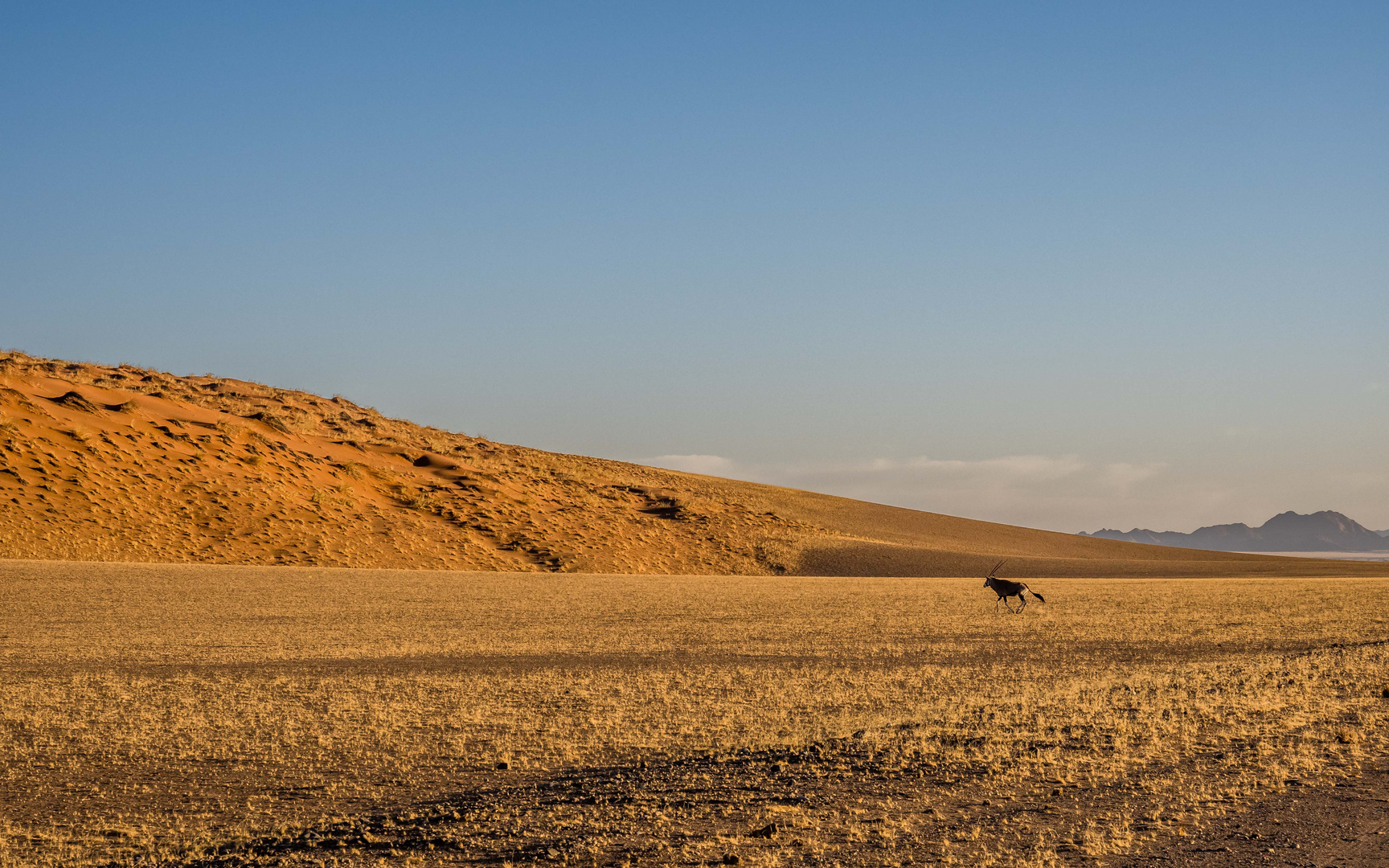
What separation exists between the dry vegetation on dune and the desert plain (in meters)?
0.06

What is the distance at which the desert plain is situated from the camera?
25.6 ft

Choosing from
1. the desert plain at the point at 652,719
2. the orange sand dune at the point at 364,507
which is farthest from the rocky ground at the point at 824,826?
the orange sand dune at the point at 364,507

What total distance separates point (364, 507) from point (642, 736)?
1882 inches

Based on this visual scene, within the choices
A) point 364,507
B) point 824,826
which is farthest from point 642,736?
point 364,507

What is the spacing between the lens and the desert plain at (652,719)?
307 inches

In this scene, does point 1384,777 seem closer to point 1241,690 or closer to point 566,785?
point 1241,690

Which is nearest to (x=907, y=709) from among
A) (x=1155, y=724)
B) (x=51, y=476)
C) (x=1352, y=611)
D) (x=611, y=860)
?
(x=1155, y=724)

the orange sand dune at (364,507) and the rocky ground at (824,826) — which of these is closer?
the rocky ground at (824,826)

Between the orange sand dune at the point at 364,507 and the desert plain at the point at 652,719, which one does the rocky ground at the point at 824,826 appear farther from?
the orange sand dune at the point at 364,507

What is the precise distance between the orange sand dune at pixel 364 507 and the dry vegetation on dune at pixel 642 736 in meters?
21.0

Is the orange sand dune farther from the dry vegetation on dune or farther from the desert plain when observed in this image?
the dry vegetation on dune

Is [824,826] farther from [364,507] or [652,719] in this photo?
[364,507]

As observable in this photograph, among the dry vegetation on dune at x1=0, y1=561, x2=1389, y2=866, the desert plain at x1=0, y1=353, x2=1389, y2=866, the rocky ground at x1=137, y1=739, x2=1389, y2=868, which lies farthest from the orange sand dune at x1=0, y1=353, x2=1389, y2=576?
the rocky ground at x1=137, y1=739, x2=1389, y2=868

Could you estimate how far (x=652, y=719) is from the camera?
12977mm
